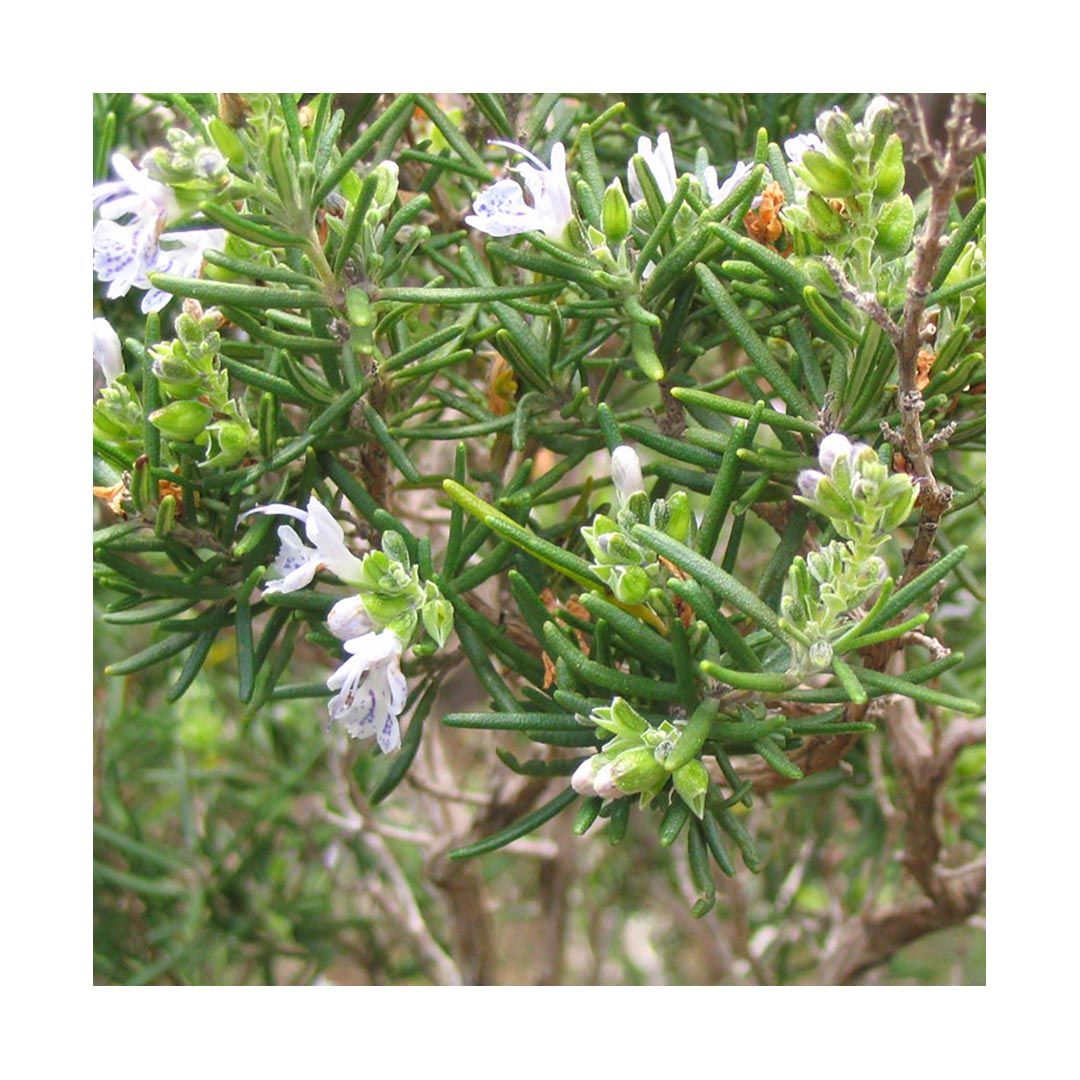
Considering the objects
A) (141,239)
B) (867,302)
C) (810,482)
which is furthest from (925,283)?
(141,239)

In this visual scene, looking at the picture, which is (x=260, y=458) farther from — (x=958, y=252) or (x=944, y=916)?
(x=944, y=916)

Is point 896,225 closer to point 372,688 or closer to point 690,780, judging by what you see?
point 690,780

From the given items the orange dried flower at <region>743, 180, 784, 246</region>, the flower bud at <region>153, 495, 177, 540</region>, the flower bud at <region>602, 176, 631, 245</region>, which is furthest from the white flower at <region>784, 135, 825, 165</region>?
the flower bud at <region>153, 495, 177, 540</region>

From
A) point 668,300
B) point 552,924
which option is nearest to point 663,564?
point 668,300

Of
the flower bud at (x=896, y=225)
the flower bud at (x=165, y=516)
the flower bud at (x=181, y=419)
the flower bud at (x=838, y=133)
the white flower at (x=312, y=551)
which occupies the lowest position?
the white flower at (x=312, y=551)

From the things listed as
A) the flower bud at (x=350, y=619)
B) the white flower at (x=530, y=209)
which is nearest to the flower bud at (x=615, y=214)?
the white flower at (x=530, y=209)

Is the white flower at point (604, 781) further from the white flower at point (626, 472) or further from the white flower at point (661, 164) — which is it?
the white flower at point (661, 164)
